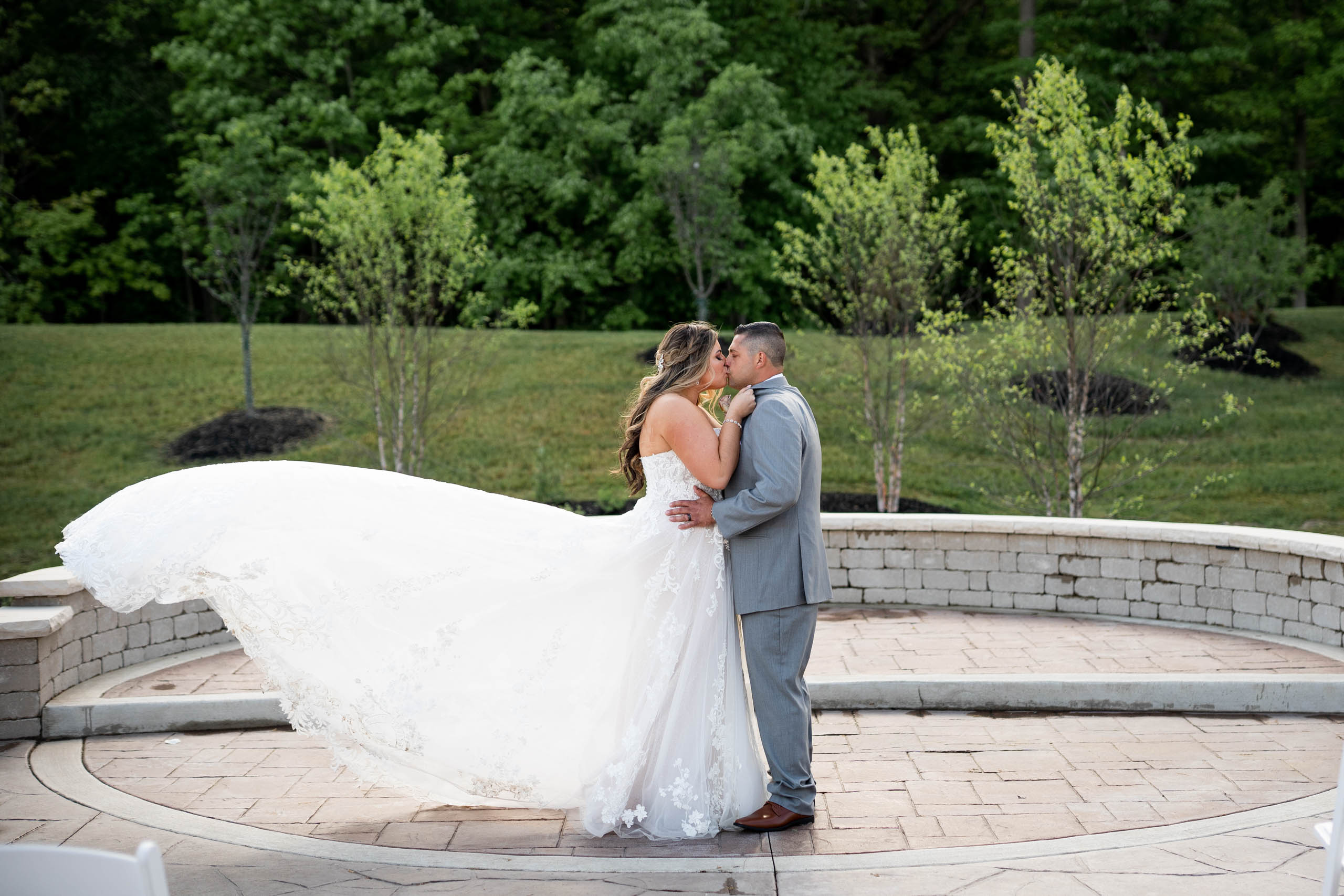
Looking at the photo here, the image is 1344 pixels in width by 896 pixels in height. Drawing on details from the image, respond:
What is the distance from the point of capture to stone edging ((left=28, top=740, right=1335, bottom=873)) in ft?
14.1

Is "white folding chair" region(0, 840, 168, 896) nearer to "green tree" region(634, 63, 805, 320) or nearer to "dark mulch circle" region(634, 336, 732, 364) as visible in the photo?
"green tree" region(634, 63, 805, 320)

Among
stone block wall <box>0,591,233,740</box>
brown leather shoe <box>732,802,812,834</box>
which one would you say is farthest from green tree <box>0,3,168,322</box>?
brown leather shoe <box>732,802,812,834</box>

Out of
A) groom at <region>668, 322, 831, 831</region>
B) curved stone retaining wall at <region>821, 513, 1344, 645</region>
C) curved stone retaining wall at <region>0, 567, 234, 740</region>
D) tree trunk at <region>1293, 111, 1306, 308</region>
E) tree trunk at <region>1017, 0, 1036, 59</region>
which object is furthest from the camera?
tree trunk at <region>1293, 111, 1306, 308</region>

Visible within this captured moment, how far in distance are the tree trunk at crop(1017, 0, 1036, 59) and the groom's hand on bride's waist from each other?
84.4 feet

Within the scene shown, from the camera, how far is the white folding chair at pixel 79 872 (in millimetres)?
2129

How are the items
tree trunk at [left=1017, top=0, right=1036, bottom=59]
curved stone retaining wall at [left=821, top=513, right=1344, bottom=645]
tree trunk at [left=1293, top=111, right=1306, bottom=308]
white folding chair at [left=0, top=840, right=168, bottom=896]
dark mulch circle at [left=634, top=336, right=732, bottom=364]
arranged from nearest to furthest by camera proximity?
white folding chair at [left=0, top=840, right=168, bottom=896] → curved stone retaining wall at [left=821, top=513, right=1344, bottom=645] → dark mulch circle at [left=634, top=336, right=732, bottom=364] → tree trunk at [left=1017, top=0, right=1036, bottom=59] → tree trunk at [left=1293, top=111, right=1306, bottom=308]

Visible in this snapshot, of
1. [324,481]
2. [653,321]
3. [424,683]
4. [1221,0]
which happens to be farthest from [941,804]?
[1221,0]

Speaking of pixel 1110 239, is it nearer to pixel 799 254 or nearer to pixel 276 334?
pixel 799 254

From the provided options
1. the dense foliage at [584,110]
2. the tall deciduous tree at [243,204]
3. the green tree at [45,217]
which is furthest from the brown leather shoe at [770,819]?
the green tree at [45,217]

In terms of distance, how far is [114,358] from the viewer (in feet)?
69.5

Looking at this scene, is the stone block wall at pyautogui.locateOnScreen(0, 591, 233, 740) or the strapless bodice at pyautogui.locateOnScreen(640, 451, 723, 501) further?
the stone block wall at pyautogui.locateOnScreen(0, 591, 233, 740)

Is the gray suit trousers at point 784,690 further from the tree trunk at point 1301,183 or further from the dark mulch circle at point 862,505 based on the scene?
the tree trunk at point 1301,183

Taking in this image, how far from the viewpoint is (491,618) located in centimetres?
471

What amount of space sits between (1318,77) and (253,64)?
26.0m
